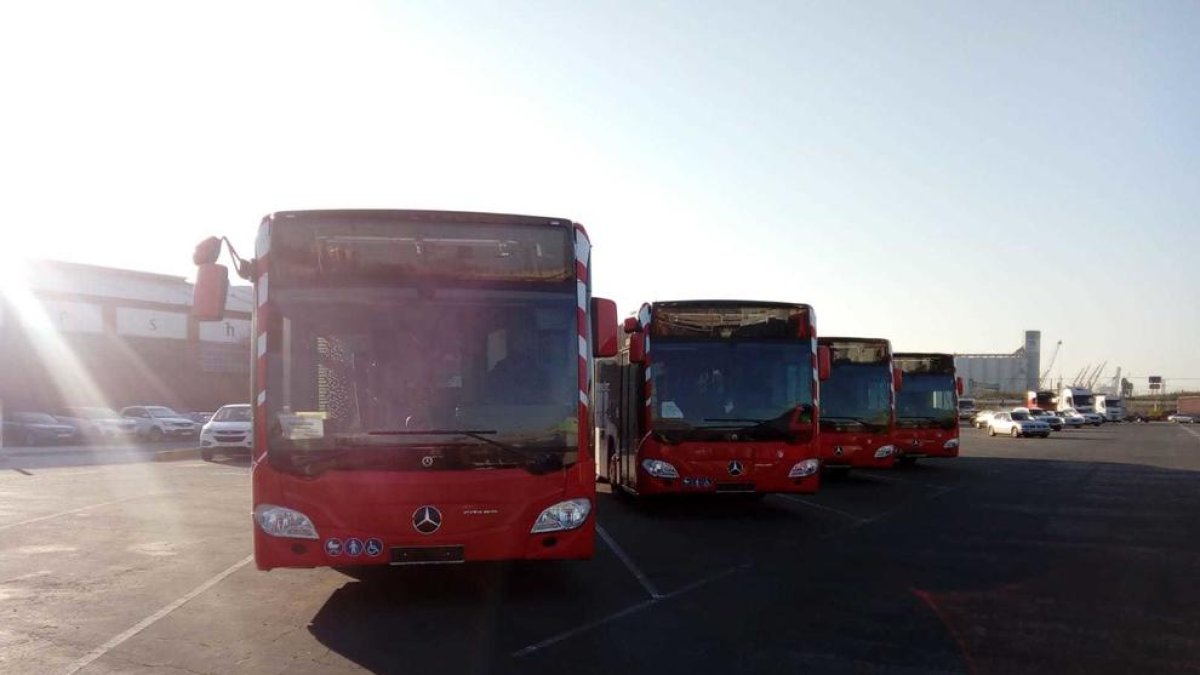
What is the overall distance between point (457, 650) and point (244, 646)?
1.52 meters

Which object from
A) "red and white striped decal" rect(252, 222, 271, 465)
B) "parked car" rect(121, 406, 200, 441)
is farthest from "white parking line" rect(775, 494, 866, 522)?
"parked car" rect(121, 406, 200, 441)

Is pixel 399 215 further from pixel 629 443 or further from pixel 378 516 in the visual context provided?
pixel 629 443

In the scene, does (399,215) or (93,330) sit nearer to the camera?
(399,215)

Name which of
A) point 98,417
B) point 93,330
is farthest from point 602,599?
point 93,330

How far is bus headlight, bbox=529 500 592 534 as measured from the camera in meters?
7.93

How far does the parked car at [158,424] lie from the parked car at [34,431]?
2.36m

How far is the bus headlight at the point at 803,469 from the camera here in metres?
13.7

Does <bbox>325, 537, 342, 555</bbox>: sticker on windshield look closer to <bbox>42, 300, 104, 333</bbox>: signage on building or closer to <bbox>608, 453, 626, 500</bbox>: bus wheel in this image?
<bbox>608, 453, 626, 500</bbox>: bus wheel

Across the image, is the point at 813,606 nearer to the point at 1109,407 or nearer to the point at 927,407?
the point at 927,407

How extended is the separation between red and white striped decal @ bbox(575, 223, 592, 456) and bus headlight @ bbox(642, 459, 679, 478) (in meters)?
5.62

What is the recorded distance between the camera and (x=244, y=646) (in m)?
6.97

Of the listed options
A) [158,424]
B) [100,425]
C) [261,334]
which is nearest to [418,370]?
[261,334]

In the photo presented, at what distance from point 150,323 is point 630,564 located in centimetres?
4526

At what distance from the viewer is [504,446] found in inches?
308
